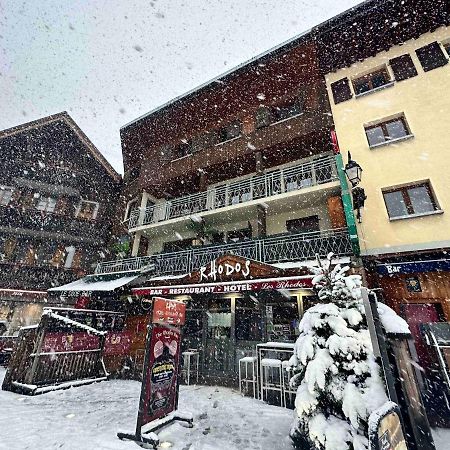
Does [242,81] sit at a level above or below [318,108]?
above

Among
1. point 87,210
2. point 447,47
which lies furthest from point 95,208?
point 447,47

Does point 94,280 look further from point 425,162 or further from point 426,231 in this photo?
point 425,162

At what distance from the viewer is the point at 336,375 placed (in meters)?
3.70

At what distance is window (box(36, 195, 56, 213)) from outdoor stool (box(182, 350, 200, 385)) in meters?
15.1

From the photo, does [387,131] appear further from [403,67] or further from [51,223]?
[51,223]

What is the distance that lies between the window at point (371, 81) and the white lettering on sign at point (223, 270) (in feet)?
31.9

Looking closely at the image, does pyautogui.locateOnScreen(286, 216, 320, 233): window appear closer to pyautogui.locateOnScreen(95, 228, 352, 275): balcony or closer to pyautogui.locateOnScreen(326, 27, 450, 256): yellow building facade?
pyautogui.locateOnScreen(95, 228, 352, 275): balcony

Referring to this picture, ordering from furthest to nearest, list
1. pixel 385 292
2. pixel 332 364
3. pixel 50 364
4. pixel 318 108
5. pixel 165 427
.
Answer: pixel 318 108
pixel 385 292
pixel 50 364
pixel 165 427
pixel 332 364

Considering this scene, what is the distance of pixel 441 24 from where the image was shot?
35.3 ft

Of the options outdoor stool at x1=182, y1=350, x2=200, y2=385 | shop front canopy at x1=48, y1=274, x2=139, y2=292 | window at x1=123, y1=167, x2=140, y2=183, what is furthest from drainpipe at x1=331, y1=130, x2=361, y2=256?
window at x1=123, y1=167, x2=140, y2=183

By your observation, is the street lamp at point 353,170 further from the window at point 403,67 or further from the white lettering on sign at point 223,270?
the window at point 403,67

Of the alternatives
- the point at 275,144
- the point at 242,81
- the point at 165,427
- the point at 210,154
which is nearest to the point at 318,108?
the point at 275,144

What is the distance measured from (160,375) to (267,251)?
6.72 meters

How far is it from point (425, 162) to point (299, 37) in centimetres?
873
